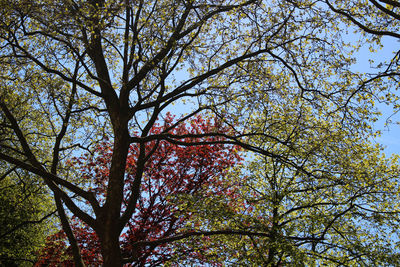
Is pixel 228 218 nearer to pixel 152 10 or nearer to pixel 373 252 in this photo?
A: pixel 373 252

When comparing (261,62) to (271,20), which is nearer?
(271,20)

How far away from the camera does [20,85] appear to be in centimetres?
1168

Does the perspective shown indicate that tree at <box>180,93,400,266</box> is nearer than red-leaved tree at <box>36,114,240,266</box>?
Yes

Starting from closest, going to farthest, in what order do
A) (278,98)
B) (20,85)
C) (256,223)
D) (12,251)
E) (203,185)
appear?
(256,223) < (278,98) < (20,85) < (203,185) < (12,251)

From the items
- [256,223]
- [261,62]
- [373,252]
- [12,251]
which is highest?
[261,62]

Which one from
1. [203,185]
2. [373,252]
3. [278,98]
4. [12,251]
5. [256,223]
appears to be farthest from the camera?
[12,251]

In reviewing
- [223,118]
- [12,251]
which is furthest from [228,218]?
[12,251]

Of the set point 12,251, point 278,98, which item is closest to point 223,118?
point 278,98

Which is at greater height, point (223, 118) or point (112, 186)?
point (223, 118)

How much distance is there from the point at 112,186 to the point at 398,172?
967cm

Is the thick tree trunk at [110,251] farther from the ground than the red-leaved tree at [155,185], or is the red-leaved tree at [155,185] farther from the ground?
the red-leaved tree at [155,185]

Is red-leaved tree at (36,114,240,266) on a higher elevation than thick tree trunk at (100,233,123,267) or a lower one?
higher

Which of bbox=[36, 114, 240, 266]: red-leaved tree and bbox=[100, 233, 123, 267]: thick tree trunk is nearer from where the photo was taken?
bbox=[100, 233, 123, 267]: thick tree trunk

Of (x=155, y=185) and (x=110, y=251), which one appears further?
Result: (x=155, y=185)
